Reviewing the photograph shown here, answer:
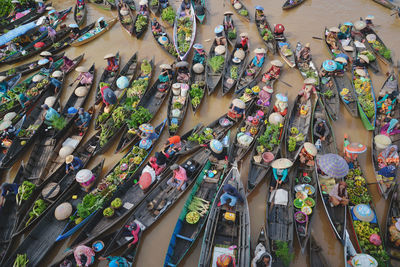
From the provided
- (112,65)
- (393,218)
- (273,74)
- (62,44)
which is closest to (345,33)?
(273,74)

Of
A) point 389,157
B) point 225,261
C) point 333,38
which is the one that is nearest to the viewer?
point 225,261

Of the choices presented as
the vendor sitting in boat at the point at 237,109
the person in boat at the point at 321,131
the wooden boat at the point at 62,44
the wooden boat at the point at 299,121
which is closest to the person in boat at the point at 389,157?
the person in boat at the point at 321,131

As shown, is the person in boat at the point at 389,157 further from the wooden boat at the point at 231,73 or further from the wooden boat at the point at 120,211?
the wooden boat at the point at 120,211

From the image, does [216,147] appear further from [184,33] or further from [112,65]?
[184,33]

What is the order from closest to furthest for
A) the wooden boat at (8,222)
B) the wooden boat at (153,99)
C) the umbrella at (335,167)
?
the wooden boat at (8,222) < the umbrella at (335,167) < the wooden boat at (153,99)

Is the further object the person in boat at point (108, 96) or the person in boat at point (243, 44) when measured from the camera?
the person in boat at point (243, 44)

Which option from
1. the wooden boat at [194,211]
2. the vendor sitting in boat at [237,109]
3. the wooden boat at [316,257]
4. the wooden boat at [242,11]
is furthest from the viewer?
the wooden boat at [242,11]
